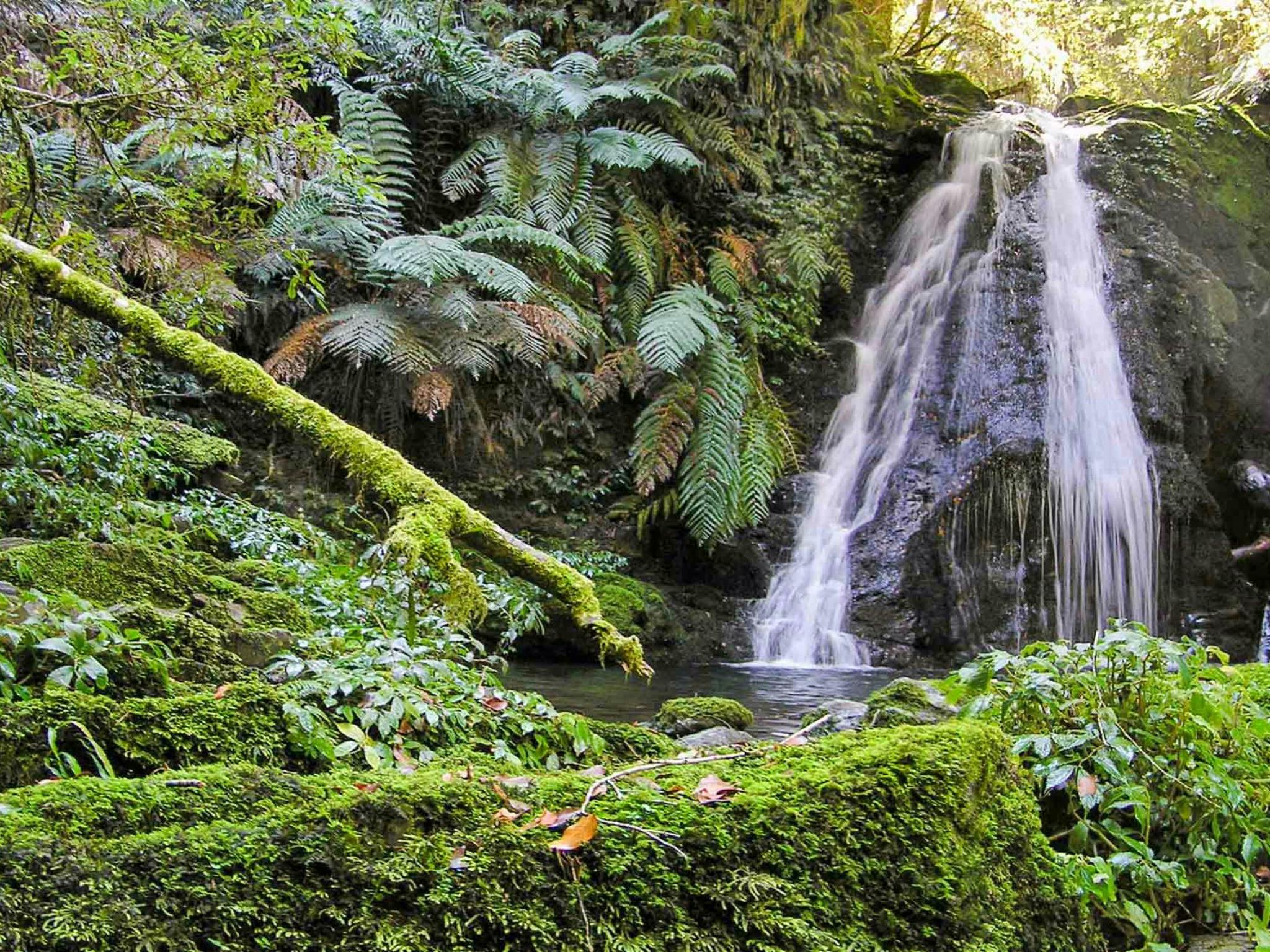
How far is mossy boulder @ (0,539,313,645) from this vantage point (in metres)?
2.90

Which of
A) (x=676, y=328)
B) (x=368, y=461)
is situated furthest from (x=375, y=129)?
(x=368, y=461)

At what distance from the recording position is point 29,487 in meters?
4.12

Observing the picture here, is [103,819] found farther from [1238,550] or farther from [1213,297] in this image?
[1213,297]

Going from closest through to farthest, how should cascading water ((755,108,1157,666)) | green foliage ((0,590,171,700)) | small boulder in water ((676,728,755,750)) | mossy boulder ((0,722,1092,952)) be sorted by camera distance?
→ mossy boulder ((0,722,1092,952)) < green foliage ((0,590,171,700)) < small boulder in water ((676,728,755,750)) < cascading water ((755,108,1157,666))

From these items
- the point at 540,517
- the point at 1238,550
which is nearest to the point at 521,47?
the point at 540,517

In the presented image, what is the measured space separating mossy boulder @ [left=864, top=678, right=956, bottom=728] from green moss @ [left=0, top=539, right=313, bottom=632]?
1971 mm

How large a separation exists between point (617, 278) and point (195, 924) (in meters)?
9.04

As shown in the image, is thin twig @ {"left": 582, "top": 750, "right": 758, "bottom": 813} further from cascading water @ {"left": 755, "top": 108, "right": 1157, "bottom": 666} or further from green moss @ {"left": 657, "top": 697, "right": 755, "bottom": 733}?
cascading water @ {"left": 755, "top": 108, "right": 1157, "bottom": 666}

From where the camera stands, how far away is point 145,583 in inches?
121

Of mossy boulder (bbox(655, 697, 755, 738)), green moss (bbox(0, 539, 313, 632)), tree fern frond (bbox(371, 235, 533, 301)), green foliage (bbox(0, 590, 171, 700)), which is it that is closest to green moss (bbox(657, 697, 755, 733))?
mossy boulder (bbox(655, 697, 755, 738))

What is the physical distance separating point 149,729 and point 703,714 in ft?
9.37

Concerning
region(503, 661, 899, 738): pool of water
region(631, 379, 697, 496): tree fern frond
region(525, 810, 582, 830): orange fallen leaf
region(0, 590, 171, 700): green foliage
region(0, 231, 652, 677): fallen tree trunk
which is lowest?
region(503, 661, 899, 738): pool of water

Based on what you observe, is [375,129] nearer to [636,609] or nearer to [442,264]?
[442,264]

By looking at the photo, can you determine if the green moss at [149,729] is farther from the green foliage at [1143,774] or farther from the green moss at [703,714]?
the green moss at [703,714]
